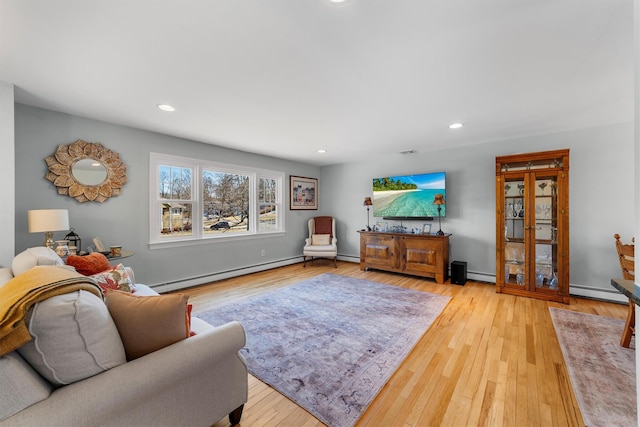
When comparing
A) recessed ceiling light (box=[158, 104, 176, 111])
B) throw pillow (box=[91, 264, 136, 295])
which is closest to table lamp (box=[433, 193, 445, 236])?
recessed ceiling light (box=[158, 104, 176, 111])

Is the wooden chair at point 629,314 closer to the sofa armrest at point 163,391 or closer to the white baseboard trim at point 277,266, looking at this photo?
the white baseboard trim at point 277,266

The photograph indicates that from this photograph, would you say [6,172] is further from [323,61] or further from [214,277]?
[323,61]

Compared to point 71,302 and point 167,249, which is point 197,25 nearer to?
point 71,302

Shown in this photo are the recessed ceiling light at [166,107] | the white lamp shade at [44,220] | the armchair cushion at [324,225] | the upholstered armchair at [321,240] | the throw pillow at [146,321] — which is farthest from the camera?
the armchair cushion at [324,225]

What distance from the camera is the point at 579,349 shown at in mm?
2213

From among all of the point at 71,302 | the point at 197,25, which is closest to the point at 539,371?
the point at 71,302

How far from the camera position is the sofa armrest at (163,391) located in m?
0.86

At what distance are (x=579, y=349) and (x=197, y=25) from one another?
12.6 ft

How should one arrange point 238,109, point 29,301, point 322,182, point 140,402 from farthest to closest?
point 322,182, point 238,109, point 140,402, point 29,301

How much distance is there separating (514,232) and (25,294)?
15.5ft

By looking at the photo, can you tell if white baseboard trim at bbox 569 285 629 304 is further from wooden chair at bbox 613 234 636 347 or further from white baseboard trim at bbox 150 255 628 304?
wooden chair at bbox 613 234 636 347

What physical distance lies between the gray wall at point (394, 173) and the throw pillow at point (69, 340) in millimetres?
2802

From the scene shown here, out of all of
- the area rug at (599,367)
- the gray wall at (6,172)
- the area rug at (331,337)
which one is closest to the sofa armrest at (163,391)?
the area rug at (331,337)

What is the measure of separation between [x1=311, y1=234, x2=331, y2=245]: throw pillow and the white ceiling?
2.90m
